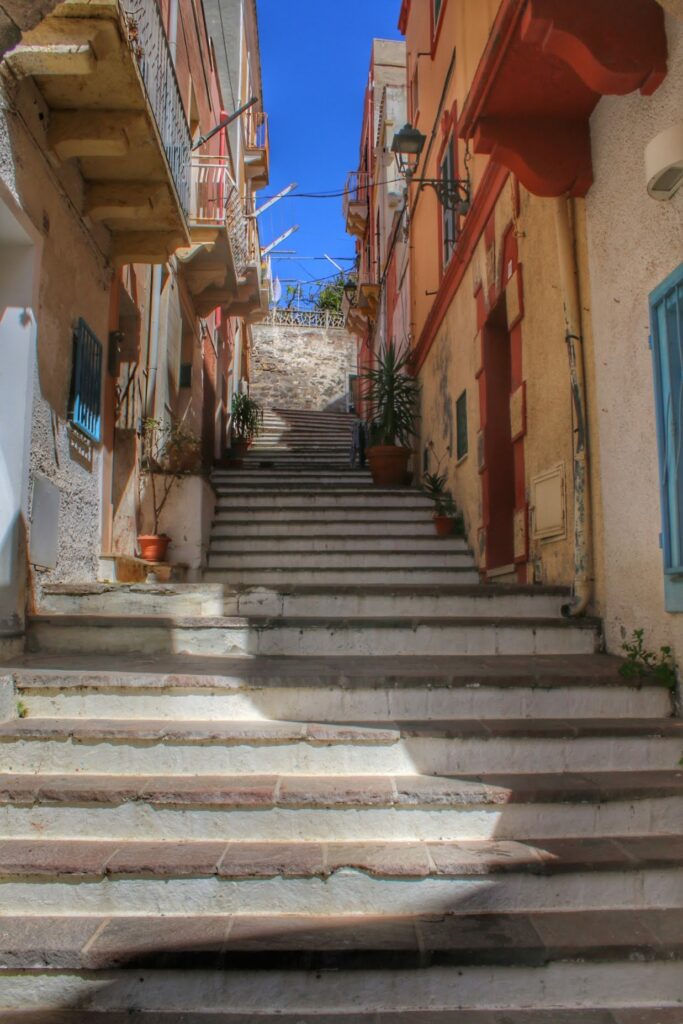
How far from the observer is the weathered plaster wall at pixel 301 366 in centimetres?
2553

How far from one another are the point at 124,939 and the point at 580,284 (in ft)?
13.4

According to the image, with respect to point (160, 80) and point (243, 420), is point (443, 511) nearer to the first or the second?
point (160, 80)

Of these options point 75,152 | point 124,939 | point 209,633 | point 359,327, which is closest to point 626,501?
point 209,633

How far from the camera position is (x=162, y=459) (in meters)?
7.20

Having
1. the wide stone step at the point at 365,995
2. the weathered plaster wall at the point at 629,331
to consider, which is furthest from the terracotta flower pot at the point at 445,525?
the wide stone step at the point at 365,995

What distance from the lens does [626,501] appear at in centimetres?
390

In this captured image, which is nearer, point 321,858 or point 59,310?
point 321,858

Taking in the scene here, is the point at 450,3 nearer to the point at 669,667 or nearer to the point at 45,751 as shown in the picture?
the point at 669,667

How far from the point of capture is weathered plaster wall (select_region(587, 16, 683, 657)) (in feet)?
11.5

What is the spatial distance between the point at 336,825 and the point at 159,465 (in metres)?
4.78

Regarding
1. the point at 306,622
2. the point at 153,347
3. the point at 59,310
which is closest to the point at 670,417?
the point at 306,622

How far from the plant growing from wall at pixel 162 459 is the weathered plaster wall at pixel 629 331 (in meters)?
3.99

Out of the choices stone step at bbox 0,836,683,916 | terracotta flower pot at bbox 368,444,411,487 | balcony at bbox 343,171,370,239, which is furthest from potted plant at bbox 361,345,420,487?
balcony at bbox 343,171,370,239

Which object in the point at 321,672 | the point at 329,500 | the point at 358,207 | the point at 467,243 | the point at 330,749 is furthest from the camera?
the point at 358,207
